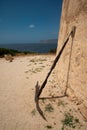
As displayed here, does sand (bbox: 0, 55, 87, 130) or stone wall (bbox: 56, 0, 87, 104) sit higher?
stone wall (bbox: 56, 0, 87, 104)

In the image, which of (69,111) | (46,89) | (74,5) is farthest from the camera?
(46,89)

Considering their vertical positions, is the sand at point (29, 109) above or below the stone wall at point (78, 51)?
below

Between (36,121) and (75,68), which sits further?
(75,68)

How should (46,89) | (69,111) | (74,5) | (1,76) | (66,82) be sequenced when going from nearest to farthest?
(69,111) < (74,5) < (66,82) < (46,89) < (1,76)

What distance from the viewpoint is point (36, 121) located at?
3963 mm

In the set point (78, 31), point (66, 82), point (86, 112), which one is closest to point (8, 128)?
point (86, 112)

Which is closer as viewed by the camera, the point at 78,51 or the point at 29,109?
the point at 78,51

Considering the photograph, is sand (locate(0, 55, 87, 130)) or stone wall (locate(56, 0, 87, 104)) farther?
stone wall (locate(56, 0, 87, 104))

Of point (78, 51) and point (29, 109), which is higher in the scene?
point (78, 51)

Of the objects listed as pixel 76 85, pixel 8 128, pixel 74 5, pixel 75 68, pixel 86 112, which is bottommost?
pixel 8 128

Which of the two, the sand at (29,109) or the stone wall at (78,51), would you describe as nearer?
the sand at (29,109)

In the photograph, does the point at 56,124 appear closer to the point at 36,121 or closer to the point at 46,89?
the point at 36,121

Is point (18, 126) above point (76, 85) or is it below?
below

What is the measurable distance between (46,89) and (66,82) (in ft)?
3.64
